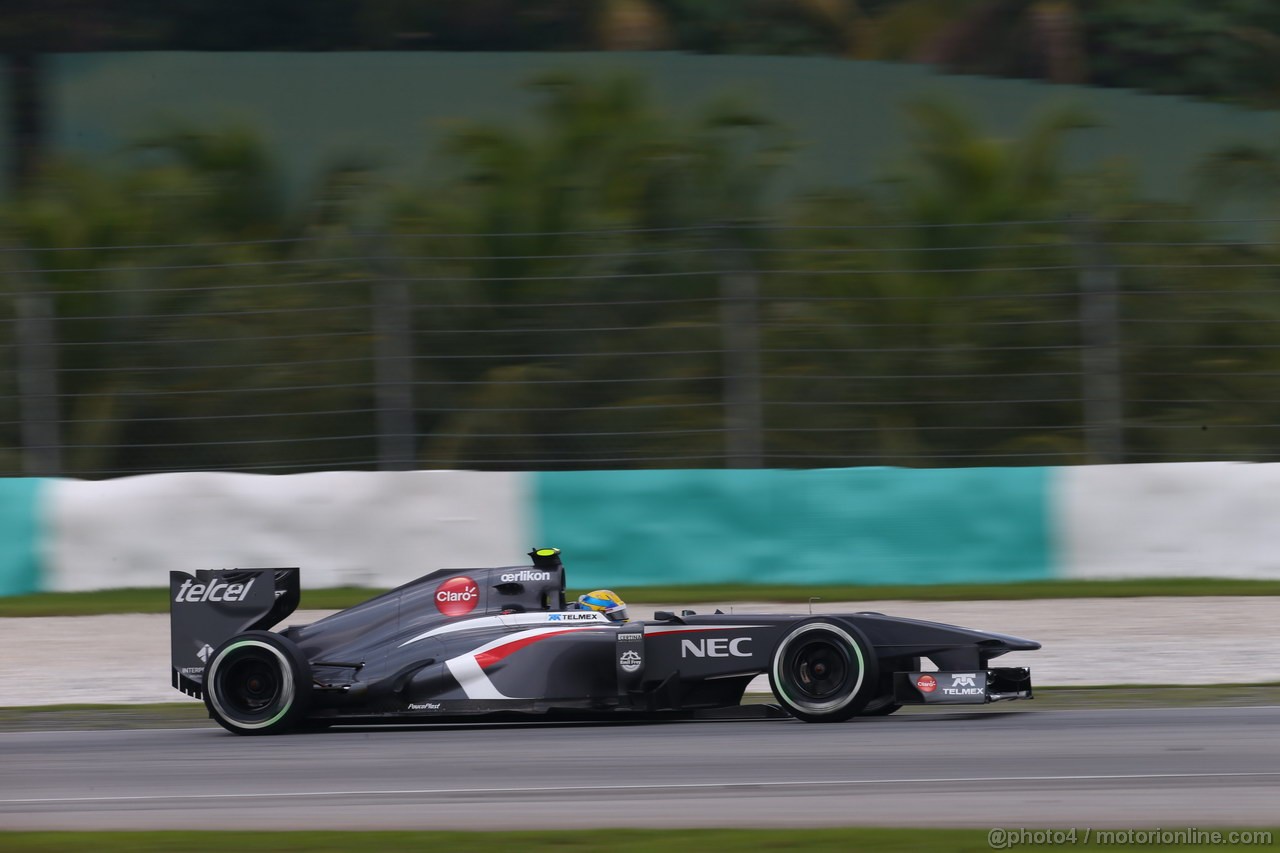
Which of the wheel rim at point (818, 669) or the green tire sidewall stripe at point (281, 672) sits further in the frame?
the green tire sidewall stripe at point (281, 672)

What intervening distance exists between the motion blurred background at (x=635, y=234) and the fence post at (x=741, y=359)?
0.9 inches

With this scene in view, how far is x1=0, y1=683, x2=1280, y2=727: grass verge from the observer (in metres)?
7.85

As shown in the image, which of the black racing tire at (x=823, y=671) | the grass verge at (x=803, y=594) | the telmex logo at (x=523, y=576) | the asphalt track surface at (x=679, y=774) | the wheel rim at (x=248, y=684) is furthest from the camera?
the grass verge at (x=803, y=594)

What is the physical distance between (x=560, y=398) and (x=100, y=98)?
7657mm

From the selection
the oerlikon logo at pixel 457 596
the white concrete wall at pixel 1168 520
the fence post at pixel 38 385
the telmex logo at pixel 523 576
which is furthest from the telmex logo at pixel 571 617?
the fence post at pixel 38 385

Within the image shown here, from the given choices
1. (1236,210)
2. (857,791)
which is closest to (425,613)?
(857,791)

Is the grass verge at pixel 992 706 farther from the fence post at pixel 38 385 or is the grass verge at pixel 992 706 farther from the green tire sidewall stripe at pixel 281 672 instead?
the fence post at pixel 38 385

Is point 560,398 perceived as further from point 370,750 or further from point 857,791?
point 857,791

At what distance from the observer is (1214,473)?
11.2 meters

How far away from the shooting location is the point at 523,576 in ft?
26.2

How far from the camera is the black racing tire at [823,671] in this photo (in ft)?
23.7

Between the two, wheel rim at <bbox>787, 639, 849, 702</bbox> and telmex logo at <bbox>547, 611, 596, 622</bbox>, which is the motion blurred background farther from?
wheel rim at <bbox>787, 639, 849, 702</bbox>

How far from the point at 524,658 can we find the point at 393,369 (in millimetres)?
4720

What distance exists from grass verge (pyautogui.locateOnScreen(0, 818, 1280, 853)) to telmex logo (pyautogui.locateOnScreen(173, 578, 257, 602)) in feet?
8.82
